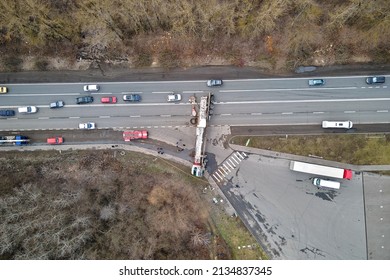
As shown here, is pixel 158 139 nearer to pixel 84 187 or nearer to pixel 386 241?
pixel 84 187

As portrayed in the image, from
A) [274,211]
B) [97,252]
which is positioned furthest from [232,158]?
[97,252]

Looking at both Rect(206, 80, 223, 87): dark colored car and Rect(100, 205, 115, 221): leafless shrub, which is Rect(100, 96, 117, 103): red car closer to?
Rect(206, 80, 223, 87): dark colored car

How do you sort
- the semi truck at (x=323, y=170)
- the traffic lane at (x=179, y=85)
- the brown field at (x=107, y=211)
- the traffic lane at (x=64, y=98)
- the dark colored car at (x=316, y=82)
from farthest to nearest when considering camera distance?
the traffic lane at (x=64, y=98), the traffic lane at (x=179, y=85), the dark colored car at (x=316, y=82), the semi truck at (x=323, y=170), the brown field at (x=107, y=211)

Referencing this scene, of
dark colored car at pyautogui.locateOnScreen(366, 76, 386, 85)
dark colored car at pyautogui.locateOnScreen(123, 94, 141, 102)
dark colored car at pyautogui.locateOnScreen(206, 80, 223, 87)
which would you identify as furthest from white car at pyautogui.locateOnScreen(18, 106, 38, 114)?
dark colored car at pyautogui.locateOnScreen(366, 76, 386, 85)

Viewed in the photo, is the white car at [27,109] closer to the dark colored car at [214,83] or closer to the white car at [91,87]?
the white car at [91,87]

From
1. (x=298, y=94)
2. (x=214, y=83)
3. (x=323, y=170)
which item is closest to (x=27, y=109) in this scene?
(x=214, y=83)

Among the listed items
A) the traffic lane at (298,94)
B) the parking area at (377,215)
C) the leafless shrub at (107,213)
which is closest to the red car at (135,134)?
the leafless shrub at (107,213)

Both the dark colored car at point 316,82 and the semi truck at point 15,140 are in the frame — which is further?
the semi truck at point 15,140
